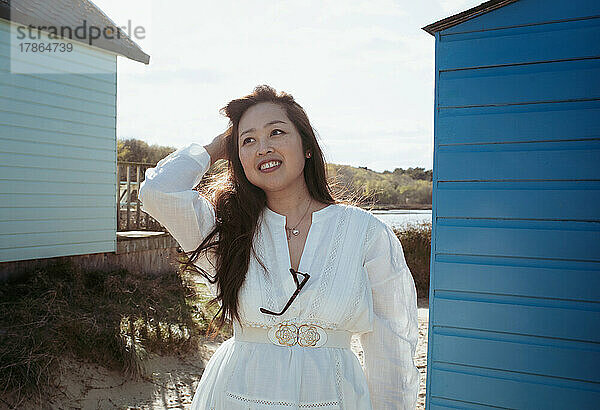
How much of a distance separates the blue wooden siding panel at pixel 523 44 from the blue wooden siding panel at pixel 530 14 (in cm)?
3

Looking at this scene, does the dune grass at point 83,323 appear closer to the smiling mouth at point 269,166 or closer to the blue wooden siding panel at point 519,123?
the smiling mouth at point 269,166

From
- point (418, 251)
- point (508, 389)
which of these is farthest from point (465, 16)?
point (418, 251)

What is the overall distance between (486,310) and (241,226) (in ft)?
4.70

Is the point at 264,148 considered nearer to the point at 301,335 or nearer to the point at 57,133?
the point at 301,335

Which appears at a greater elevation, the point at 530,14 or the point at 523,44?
the point at 530,14

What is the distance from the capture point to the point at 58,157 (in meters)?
7.50

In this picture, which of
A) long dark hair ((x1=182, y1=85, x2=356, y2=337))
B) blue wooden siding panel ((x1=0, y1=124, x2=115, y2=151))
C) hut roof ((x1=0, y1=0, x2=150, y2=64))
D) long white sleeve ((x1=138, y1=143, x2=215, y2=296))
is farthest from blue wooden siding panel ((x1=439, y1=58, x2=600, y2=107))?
hut roof ((x1=0, y1=0, x2=150, y2=64))

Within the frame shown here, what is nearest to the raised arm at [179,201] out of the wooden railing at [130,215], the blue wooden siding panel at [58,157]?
the blue wooden siding panel at [58,157]

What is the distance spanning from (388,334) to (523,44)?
1.60 m

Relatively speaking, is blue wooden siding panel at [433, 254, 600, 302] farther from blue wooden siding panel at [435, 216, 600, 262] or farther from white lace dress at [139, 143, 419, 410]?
white lace dress at [139, 143, 419, 410]

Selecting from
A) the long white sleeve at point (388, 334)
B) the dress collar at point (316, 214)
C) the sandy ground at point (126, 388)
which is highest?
the dress collar at point (316, 214)

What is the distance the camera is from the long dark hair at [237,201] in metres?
1.88

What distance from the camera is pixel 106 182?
8.29 m

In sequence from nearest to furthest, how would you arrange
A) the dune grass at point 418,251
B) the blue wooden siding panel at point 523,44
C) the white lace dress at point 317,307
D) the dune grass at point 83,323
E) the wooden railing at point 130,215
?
the white lace dress at point 317,307, the blue wooden siding panel at point 523,44, the dune grass at point 83,323, the wooden railing at point 130,215, the dune grass at point 418,251
